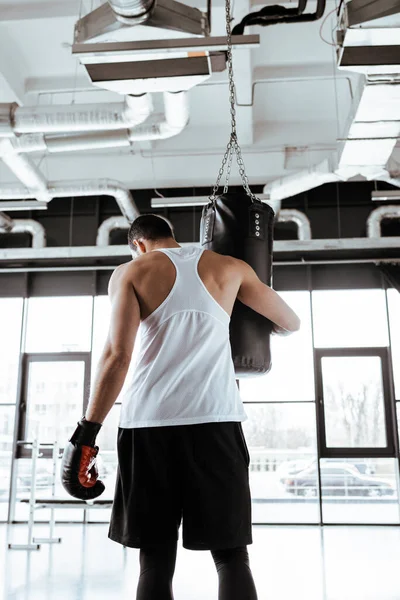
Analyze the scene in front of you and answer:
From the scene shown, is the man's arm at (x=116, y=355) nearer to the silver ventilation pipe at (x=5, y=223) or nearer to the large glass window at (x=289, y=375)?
the large glass window at (x=289, y=375)

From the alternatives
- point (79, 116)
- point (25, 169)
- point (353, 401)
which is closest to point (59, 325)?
point (25, 169)

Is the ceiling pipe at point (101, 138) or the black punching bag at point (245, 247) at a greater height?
the ceiling pipe at point (101, 138)

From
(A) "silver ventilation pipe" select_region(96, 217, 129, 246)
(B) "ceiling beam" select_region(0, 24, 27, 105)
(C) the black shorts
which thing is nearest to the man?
(C) the black shorts

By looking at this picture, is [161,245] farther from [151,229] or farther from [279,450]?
[279,450]

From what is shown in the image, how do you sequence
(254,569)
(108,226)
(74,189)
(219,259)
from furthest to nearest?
(108,226) → (74,189) → (254,569) → (219,259)

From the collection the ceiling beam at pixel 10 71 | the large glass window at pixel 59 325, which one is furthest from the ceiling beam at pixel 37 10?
the large glass window at pixel 59 325

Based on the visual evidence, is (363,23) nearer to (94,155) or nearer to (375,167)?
(375,167)

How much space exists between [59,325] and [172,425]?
612cm

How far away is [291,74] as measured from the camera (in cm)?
541

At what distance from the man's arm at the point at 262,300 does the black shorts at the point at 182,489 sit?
0.46m

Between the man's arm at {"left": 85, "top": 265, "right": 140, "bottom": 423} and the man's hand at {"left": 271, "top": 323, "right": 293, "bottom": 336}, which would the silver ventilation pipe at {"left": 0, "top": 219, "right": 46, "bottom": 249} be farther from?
the man's arm at {"left": 85, "top": 265, "right": 140, "bottom": 423}

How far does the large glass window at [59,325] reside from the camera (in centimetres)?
727

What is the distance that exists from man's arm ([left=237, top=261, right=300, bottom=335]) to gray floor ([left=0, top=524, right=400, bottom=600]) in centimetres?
219

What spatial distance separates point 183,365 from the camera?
1.55 metres
